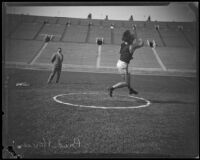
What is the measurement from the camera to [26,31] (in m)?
4.48

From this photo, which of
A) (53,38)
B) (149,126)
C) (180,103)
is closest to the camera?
(149,126)

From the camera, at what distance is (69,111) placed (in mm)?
5566

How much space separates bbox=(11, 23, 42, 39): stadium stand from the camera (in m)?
4.19

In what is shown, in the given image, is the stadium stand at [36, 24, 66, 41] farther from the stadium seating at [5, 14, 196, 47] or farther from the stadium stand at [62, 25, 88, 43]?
the stadium stand at [62, 25, 88, 43]

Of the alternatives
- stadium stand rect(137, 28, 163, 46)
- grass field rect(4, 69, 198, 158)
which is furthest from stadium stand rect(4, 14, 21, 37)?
stadium stand rect(137, 28, 163, 46)

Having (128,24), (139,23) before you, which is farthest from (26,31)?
(139,23)

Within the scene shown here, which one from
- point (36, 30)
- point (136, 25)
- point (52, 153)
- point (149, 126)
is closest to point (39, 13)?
point (36, 30)

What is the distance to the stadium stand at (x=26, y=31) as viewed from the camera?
13.7 ft

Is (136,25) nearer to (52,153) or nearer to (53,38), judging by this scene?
(53,38)

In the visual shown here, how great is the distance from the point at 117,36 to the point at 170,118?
6.28ft

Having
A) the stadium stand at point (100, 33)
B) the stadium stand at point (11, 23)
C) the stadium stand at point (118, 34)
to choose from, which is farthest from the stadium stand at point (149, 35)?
the stadium stand at point (11, 23)
